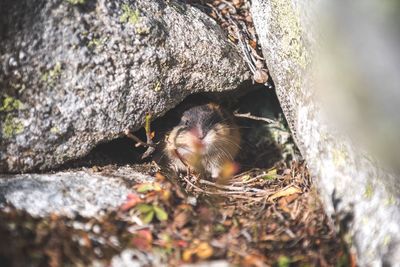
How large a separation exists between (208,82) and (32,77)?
4.65 feet

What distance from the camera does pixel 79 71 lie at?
3.59m

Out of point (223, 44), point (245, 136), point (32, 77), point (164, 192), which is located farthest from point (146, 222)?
point (245, 136)

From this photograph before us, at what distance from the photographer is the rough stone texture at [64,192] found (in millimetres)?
3176

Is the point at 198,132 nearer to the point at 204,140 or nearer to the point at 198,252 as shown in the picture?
the point at 204,140

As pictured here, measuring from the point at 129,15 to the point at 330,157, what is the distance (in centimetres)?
163

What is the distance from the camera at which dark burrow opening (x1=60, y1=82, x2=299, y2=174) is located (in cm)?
481

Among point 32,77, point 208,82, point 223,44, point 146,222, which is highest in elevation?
point 223,44

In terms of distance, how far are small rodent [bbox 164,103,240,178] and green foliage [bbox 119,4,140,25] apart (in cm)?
129

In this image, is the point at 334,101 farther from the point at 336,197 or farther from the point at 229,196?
the point at 229,196

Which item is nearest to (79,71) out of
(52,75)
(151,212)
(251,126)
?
(52,75)

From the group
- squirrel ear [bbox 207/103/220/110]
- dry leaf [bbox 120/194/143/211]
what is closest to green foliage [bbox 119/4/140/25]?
dry leaf [bbox 120/194/143/211]

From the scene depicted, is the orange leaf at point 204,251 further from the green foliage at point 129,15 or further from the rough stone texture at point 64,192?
the green foliage at point 129,15

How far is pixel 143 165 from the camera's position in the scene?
170 inches

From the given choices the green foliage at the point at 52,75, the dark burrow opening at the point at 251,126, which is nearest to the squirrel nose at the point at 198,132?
the dark burrow opening at the point at 251,126
